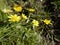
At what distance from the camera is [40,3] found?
255 cm

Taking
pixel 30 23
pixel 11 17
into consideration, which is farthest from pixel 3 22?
pixel 30 23

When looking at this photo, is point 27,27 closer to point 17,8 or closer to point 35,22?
point 35,22

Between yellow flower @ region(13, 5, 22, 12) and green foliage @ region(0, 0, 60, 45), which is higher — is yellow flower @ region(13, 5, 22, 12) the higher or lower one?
the higher one

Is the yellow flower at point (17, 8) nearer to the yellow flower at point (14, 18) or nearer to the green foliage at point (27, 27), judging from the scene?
the green foliage at point (27, 27)

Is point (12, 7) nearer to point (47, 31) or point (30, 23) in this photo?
point (30, 23)

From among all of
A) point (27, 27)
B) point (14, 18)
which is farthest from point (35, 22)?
point (14, 18)

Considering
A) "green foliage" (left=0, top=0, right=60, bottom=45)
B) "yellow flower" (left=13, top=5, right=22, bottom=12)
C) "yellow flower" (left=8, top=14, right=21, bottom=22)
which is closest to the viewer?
"green foliage" (left=0, top=0, right=60, bottom=45)

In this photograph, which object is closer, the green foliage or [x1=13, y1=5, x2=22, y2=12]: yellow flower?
the green foliage

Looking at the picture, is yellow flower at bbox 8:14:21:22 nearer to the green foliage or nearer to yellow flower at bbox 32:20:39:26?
the green foliage

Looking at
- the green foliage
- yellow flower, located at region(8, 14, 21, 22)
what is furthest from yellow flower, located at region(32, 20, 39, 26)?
yellow flower, located at region(8, 14, 21, 22)

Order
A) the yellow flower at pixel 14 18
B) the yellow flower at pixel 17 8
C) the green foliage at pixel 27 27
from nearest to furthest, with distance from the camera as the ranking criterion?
1. the green foliage at pixel 27 27
2. the yellow flower at pixel 14 18
3. the yellow flower at pixel 17 8

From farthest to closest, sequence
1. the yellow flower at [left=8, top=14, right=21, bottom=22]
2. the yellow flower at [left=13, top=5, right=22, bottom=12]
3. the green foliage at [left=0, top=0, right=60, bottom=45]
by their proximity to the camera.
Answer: the yellow flower at [left=13, top=5, right=22, bottom=12], the yellow flower at [left=8, top=14, right=21, bottom=22], the green foliage at [left=0, top=0, right=60, bottom=45]

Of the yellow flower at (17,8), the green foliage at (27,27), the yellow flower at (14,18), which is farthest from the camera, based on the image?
the yellow flower at (17,8)

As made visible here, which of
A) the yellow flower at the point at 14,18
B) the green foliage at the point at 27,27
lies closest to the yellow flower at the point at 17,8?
the green foliage at the point at 27,27
